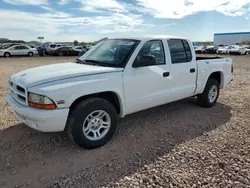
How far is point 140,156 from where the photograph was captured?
337 cm

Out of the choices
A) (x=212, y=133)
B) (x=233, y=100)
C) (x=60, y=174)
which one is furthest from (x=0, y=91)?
(x=233, y=100)

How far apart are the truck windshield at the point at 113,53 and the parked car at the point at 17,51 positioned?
27.1 m

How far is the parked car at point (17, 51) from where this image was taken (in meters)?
27.5

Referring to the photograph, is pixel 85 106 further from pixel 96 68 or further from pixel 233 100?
pixel 233 100

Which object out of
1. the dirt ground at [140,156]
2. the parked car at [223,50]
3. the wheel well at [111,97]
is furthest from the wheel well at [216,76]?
the parked car at [223,50]

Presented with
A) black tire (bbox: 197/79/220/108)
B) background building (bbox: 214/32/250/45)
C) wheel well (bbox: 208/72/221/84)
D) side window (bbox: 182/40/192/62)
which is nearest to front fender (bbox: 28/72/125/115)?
side window (bbox: 182/40/192/62)

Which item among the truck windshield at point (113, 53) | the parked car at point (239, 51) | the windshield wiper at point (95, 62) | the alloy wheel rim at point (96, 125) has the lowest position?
the alloy wheel rim at point (96, 125)

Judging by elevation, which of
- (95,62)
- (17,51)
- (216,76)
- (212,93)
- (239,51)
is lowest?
(212,93)

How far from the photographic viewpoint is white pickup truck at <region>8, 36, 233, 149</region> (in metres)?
3.14

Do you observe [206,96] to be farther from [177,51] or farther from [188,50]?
[177,51]

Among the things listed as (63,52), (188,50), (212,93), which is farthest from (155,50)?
(63,52)

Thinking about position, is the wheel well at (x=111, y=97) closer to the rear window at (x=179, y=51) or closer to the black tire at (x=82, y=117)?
the black tire at (x=82, y=117)

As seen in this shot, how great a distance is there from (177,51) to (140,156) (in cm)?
242

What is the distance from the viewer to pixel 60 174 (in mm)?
2924
